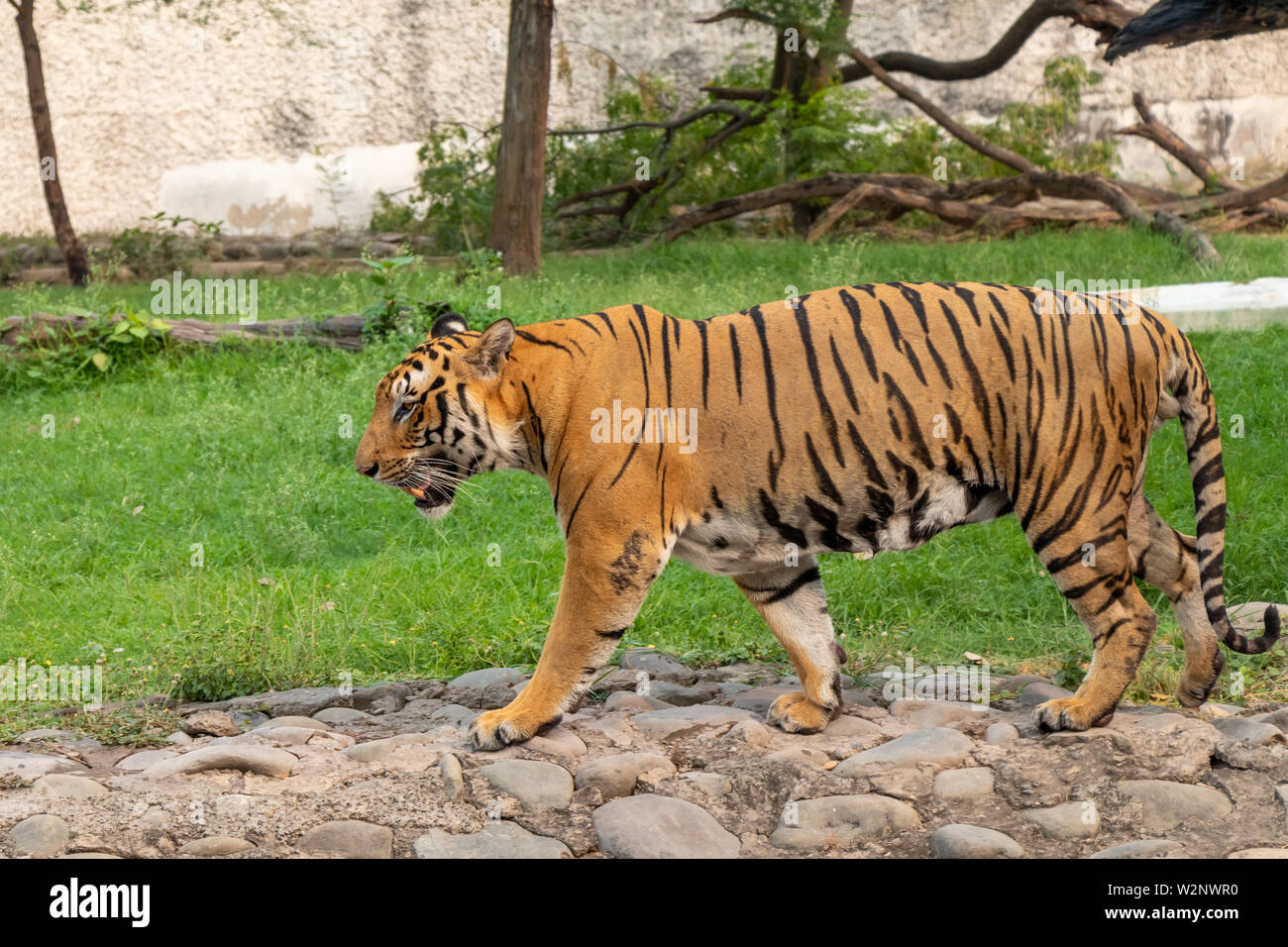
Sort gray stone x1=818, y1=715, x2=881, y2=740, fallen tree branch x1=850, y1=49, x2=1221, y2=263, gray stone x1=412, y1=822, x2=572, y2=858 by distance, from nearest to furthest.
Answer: gray stone x1=412, y1=822, x2=572, y2=858
gray stone x1=818, y1=715, x2=881, y2=740
fallen tree branch x1=850, y1=49, x2=1221, y2=263

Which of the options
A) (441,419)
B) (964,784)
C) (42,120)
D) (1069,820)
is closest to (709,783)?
(964,784)

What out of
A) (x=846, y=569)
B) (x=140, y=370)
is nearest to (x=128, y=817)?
(x=846, y=569)

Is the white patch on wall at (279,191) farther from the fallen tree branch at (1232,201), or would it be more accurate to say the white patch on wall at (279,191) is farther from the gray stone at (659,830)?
the gray stone at (659,830)

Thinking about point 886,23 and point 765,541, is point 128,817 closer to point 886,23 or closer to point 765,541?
point 765,541

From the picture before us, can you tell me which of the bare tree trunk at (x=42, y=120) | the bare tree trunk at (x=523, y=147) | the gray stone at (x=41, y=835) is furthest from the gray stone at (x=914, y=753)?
the bare tree trunk at (x=42, y=120)

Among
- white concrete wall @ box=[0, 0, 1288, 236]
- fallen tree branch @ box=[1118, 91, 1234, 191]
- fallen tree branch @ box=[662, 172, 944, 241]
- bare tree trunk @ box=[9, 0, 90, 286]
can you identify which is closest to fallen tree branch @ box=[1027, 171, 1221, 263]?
fallen tree branch @ box=[1118, 91, 1234, 191]

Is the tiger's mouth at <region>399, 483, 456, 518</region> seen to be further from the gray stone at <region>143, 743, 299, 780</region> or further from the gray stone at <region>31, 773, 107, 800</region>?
the gray stone at <region>31, 773, 107, 800</region>

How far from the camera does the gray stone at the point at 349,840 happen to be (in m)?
3.62

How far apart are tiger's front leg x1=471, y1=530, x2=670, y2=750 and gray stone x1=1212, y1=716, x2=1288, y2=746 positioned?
6.20 feet

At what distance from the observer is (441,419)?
13.6 feet

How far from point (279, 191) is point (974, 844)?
15256 millimetres

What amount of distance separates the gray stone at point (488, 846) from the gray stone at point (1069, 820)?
1.34 meters

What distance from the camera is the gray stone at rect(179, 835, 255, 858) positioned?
11.7ft

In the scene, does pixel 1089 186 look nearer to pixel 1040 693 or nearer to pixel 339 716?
pixel 1040 693
